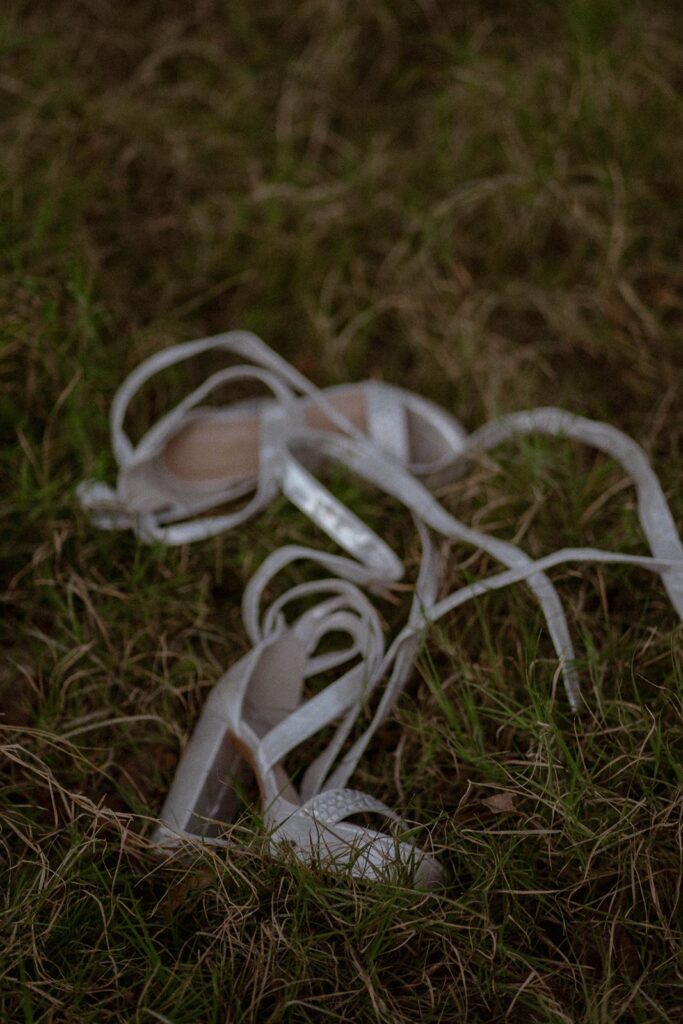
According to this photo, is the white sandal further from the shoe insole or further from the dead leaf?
the shoe insole

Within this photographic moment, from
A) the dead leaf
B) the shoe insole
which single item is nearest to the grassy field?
the dead leaf

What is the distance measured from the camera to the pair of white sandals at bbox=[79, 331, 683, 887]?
154 cm

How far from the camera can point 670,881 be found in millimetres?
1461

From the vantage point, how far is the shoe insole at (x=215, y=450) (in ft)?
6.82

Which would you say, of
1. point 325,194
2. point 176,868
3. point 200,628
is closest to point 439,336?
point 325,194

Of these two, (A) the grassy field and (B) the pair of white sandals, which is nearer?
(A) the grassy field

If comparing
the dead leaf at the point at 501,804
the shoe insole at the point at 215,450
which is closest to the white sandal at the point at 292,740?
the dead leaf at the point at 501,804

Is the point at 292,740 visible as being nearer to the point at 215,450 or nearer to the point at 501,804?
the point at 501,804

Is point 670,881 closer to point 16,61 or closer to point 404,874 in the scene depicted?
point 404,874

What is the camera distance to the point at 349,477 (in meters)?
2.05

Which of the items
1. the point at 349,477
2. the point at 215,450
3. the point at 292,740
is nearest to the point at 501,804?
the point at 292,740

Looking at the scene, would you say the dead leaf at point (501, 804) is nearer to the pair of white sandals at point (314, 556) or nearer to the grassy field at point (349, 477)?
the grassy field at point (349, 477)

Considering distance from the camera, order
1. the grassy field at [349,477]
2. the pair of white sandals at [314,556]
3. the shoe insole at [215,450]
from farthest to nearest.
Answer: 1. the shoe insole at [215,450]
2. the pair of white sandals at [314,556]
3. the grassy field at [349,477]

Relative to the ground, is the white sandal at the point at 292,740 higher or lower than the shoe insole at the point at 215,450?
lower
